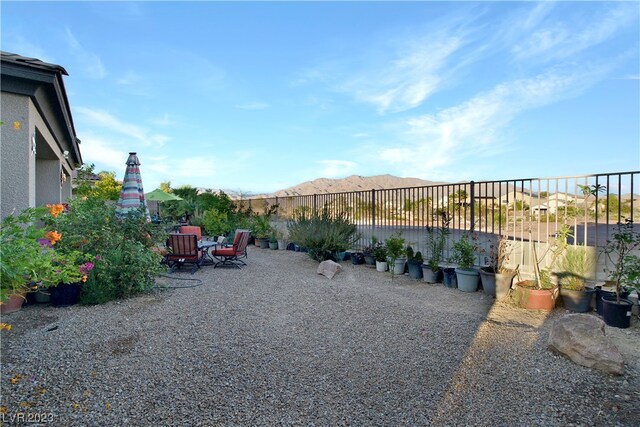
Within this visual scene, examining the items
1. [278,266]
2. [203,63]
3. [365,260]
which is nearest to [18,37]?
[203,63]

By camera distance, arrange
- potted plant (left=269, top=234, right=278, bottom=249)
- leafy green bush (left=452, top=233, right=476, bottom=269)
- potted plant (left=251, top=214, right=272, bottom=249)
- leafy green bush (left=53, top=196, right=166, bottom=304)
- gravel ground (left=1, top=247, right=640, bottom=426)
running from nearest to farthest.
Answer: gravel ground (left=1, top=247, right=640, bottom=426), leafy green bush (left=53, top=196, right=166, bottom=304), leafy green bush (left=452, top=233, right=476, bottom=269), potted plant (left=269, top=234, right=278, bottom=249), potted plant (left=251, top=214, right=272, bottom=249)

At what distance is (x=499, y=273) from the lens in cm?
546

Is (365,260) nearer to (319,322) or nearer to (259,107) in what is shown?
(319,322)

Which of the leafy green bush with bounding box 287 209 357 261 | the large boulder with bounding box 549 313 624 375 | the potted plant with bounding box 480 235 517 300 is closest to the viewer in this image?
the large boulder with bounding box 549 313 624 375

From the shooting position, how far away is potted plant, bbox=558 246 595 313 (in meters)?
4.55

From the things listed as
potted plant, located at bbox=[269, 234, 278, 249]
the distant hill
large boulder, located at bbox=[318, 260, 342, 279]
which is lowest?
large boulder, located at bbox=[318, 260, 342, 279]

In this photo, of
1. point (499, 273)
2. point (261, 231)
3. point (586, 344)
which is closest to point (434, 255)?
point (499, 273)

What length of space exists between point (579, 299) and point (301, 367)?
12.7ft

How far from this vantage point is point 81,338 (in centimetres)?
363

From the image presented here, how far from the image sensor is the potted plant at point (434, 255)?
655cm

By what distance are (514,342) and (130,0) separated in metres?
8.18

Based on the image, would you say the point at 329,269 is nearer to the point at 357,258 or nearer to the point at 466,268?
the point at 357,258

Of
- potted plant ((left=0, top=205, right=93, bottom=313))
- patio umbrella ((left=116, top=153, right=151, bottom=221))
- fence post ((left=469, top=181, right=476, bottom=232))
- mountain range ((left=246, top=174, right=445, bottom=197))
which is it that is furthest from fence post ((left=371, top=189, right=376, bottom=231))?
mountain range ((left=246, top=174, right=445, bottom=197))

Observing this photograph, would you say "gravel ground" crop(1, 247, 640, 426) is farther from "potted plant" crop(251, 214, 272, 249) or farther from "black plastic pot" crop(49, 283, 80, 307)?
"potted plant" crop(251, 214, 272, 249)
